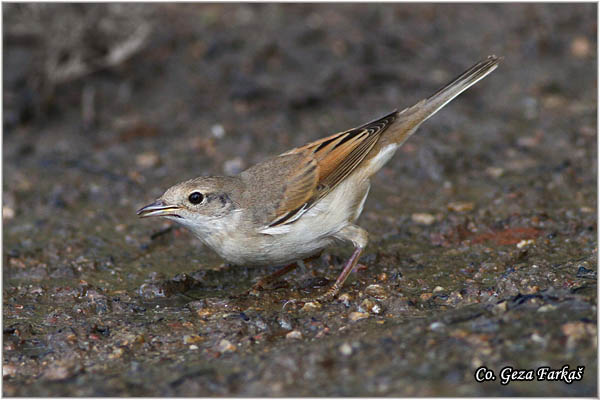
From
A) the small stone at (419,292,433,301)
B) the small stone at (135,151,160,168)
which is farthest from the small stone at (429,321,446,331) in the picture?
the small stone at (135,151,160,168)

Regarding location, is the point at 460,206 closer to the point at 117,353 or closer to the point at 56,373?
the point at 117,353

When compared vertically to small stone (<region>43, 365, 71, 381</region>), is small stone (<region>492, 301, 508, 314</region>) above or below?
above

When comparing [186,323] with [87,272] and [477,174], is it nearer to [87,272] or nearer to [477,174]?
[87,272]

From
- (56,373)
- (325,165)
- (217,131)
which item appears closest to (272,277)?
(325,165)

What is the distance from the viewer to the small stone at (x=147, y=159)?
8531 millimetres

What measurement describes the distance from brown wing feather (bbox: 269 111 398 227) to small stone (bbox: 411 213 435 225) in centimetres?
103

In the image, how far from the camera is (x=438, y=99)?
21.6ft

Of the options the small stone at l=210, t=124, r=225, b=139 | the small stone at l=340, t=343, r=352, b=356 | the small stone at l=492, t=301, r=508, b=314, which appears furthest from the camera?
the small stone at l=210, t=124, r=225, b=139

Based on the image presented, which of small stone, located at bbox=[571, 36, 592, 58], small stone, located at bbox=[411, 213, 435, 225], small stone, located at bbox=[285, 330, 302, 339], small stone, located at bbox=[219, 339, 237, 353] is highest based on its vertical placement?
small stone, located at bbox=[571, 36, 592, 58]

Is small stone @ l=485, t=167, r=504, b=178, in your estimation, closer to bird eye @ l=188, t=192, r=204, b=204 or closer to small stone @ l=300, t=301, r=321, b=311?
small stone @ l=300, t=301, r=321, b=311

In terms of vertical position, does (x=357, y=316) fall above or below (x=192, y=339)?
above

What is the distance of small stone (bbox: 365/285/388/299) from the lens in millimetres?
5410

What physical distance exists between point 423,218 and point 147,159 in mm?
3630

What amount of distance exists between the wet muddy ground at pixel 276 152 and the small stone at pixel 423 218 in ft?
0.11
